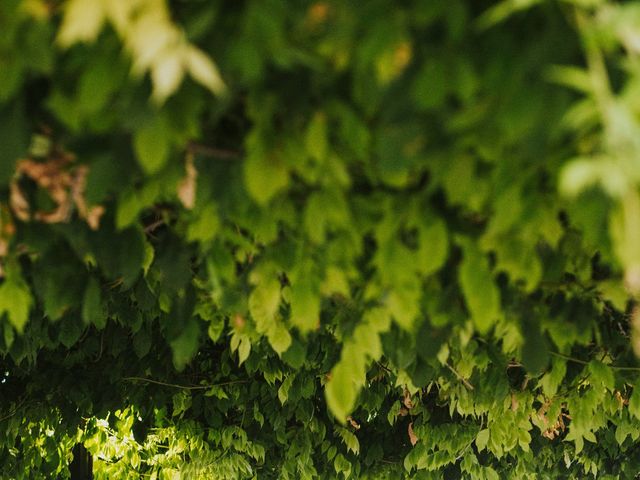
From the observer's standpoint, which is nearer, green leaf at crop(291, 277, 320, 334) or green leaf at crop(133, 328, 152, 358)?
green leaf at crop(291, 277, 320, 334)

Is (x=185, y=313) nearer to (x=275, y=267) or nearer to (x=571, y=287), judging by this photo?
(x=275, y=267)

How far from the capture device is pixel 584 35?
140 centimetres

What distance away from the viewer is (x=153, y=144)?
1634 mm

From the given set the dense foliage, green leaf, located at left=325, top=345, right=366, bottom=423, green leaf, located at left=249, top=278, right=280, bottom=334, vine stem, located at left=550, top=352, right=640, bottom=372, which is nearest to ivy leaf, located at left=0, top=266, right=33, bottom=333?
the dense foliage

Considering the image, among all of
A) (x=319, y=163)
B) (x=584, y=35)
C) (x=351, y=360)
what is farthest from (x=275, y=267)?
(x=584, y=35)

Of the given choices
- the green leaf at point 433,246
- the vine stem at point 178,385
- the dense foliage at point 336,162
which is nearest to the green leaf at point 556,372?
the dense foliage at point 336,162

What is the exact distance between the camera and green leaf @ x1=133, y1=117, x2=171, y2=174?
5.35ft

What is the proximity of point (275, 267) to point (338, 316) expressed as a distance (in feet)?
3.08

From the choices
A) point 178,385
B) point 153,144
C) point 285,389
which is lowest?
point 178,385

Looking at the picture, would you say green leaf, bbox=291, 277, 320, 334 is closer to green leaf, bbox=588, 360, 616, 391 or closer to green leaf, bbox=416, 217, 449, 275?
green leaf, bbox=416, 217, 449, 275

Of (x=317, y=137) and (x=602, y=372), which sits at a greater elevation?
(x=317, y=137)

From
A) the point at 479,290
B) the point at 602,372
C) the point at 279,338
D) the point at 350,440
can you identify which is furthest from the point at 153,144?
the point at 350,440

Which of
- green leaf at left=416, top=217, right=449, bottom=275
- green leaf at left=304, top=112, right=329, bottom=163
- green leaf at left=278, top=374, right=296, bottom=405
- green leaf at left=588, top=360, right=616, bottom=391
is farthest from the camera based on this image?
green leaf at left=278, top=374, right=296, bottom=405

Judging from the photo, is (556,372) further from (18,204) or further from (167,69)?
(167,69)
